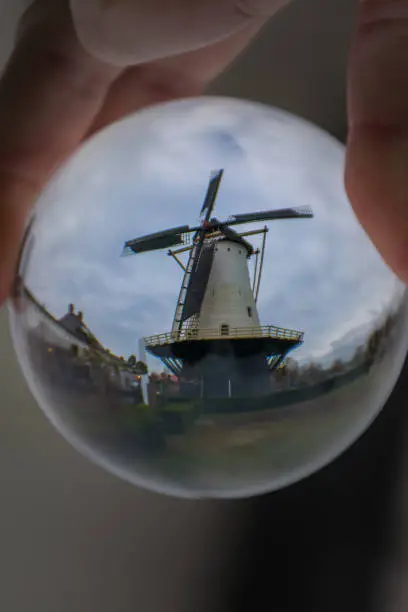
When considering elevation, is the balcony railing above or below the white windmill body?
below

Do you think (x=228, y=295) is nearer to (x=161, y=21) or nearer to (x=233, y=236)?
(x=233, y=236)

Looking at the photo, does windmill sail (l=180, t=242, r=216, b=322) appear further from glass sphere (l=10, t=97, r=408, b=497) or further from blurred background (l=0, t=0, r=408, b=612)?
blurred background (l=0, t=0, r=408, b=612)

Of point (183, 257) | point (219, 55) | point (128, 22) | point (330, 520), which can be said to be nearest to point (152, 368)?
point (183, 257)

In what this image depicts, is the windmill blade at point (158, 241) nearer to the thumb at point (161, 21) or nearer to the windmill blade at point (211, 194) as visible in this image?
the windmill blade at point (211, 194)

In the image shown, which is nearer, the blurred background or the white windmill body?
the white windmill body

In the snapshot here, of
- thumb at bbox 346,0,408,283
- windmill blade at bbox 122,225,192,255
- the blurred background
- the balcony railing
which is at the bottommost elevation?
the blurred background

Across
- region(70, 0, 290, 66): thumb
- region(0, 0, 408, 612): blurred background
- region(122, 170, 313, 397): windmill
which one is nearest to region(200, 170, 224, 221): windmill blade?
region(122, 170, 313, 397): windmill

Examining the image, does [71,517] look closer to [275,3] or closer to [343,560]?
[343,560]
